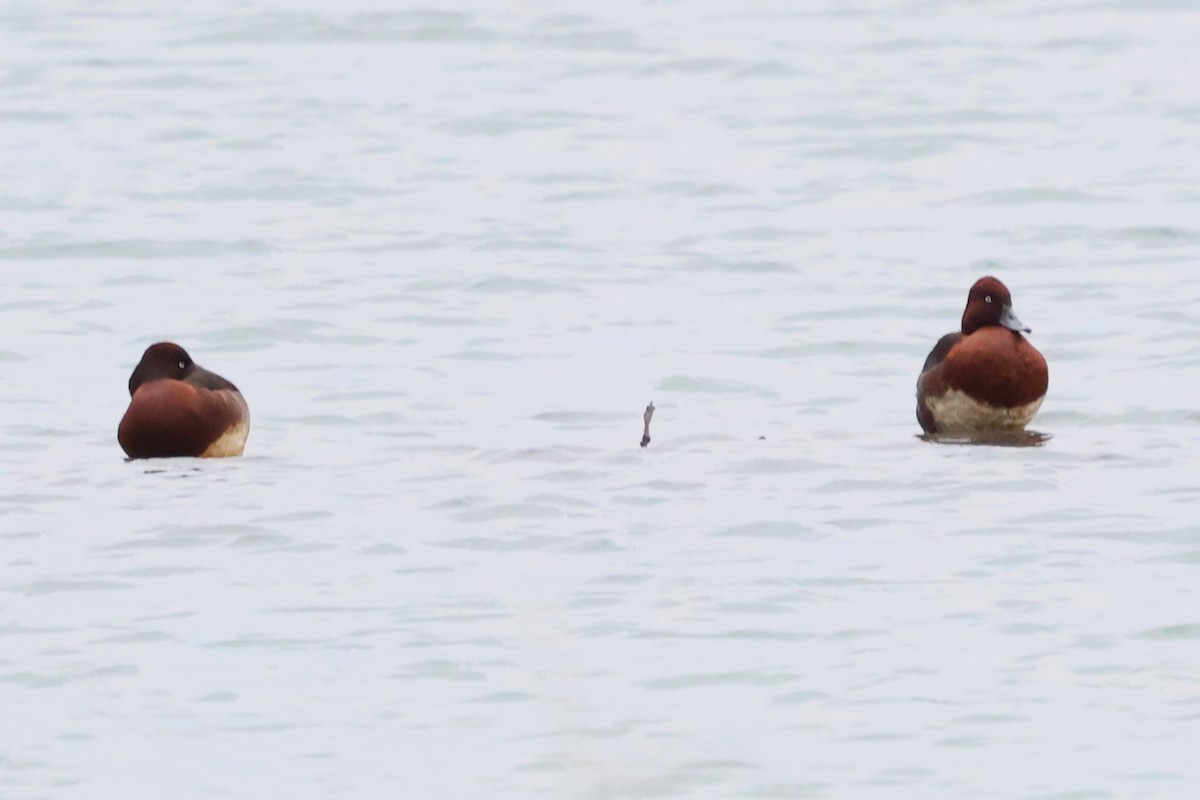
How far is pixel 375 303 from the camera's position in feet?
54.1

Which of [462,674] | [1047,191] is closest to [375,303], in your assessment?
[1047,191]

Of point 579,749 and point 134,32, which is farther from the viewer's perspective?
point 134,32

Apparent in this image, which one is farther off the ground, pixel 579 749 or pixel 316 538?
pixel 579 749

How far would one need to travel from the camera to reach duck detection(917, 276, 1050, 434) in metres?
11.4

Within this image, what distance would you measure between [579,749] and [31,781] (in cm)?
292

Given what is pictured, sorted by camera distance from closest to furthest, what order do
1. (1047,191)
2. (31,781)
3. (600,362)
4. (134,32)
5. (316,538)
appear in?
1. (31,781)
2. (316,538)
3. (600,362)
4. (1047,191)
5. (134,32)

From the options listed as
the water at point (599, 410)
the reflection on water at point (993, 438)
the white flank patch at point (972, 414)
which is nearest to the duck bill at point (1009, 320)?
the white flank patch at point (972, 414)

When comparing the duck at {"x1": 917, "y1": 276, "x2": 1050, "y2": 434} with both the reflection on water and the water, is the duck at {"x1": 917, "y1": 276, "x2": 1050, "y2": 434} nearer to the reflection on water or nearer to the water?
the reflection on water

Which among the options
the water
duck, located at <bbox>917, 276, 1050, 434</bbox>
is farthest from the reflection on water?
the water

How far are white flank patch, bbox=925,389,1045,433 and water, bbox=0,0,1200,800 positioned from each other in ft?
0.83

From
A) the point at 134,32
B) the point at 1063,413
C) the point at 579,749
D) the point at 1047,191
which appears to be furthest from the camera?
the point at 134,32

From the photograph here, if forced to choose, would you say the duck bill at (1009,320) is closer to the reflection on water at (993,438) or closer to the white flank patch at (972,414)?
the white flank patch at (972,414)

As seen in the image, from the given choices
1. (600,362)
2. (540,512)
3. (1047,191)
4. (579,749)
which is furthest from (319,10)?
(579,749)

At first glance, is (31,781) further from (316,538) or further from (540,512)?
(540,512)
